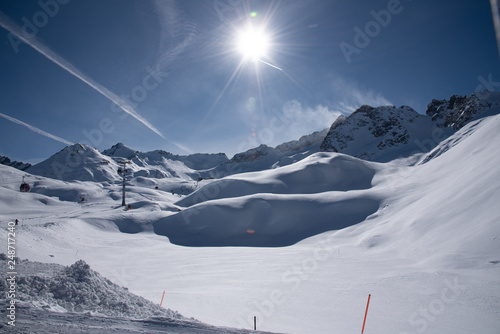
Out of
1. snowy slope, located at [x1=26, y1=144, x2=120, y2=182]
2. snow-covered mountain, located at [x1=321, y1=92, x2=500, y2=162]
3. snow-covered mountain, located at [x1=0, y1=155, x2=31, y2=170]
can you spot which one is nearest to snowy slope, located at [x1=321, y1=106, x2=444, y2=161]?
snow-covered mountain, located at [x1=321, y1=92, x2=500, y2=162]

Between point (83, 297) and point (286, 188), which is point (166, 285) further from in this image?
point (286, 188)

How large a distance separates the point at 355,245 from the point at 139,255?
13.9 meters

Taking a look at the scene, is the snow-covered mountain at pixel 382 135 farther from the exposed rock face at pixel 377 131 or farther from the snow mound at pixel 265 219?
the snow mound at pixel 265 219

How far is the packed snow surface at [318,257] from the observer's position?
6.04m

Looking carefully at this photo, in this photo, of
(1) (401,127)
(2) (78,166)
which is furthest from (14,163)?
(1) (401,127)

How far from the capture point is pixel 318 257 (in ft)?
42.6

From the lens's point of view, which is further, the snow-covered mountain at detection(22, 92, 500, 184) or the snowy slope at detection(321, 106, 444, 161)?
the snowy slope at detection(321, 106, 444, 161)

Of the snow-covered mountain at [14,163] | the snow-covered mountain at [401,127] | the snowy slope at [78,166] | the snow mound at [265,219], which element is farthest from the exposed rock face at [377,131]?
the snow-covered mountain at [14,163]

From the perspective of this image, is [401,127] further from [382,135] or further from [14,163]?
[14,163]

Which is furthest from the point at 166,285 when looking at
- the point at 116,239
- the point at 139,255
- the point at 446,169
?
the point at 446,169

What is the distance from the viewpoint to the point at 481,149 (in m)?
19.4

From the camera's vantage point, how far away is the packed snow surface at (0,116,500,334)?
6.04 m

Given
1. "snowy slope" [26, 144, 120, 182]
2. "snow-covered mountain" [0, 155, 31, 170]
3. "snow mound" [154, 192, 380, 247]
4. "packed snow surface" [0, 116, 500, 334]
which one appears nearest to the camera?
"packed snow surface" [0, 116, 500, 334]

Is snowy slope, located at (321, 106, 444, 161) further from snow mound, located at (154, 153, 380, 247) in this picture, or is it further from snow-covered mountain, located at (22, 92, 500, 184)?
snow mound, located at (154, 153, 380, 247)
